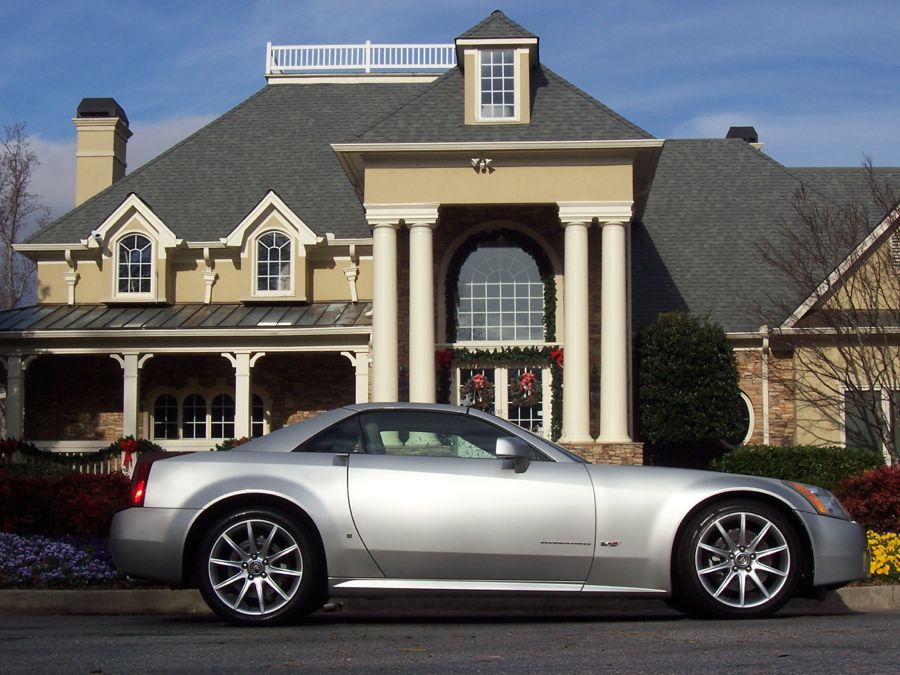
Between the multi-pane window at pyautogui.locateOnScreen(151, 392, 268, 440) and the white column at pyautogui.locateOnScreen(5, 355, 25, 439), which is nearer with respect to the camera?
the white column at pyautogui.locateOnScreen(5, 355, 25, 439)

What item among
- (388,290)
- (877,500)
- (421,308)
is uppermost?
(388,290)

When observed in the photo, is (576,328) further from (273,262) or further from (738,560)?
(738,560)

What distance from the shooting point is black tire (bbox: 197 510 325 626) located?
24.3ft

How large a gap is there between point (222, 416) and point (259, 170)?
5950 millimetres

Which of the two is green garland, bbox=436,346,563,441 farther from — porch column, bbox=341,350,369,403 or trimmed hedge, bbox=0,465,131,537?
trimmed hedge, bbox=0,465,131,537

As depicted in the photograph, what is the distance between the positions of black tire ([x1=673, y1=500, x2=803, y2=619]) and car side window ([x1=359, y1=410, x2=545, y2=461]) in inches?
55.0

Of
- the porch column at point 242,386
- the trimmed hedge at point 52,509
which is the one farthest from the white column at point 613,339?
the trimmed hedge at point 52,509

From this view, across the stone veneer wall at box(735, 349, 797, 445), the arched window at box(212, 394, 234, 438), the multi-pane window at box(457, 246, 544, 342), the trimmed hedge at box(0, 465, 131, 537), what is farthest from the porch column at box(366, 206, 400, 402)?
the trimmed hedge at box(0, 465, 131, 537)

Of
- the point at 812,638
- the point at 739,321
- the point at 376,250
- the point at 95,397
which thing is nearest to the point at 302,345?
the point at 376,250

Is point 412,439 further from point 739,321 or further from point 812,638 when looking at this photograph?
point 739,321

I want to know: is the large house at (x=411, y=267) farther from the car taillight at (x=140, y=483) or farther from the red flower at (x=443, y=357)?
the car taillight at (x=140, y=483)

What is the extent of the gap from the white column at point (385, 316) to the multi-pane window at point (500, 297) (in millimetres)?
2129

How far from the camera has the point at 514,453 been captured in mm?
7328

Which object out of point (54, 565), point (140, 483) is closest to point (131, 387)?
point (54, 565)
